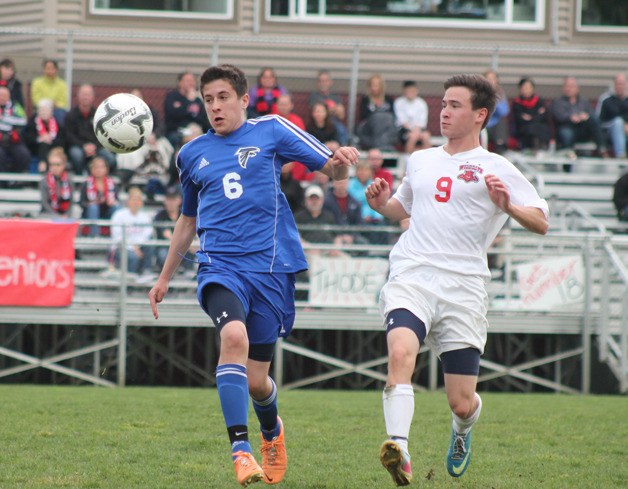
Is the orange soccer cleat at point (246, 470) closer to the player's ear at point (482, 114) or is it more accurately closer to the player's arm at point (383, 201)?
the player's arm at point (383, 201)

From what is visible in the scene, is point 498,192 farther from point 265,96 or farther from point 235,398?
point 265,96

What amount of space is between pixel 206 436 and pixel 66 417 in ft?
5.09

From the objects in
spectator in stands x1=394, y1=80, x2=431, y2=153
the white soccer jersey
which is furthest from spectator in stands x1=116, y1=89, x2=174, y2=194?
the white soccer jersey

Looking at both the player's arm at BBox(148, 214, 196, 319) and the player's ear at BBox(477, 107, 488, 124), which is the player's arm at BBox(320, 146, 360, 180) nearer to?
the player's ear at BBox(477, 107, 488, 124)

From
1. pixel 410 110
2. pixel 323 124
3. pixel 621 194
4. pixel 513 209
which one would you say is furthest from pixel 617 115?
pixel 513 209

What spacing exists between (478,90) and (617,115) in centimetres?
1290

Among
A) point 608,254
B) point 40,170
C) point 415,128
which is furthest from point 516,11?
point 40,170

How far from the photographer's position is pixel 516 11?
831 inches

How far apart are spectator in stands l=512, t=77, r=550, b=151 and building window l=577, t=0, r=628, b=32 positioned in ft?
11.0

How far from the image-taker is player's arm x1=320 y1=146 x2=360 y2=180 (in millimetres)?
6723

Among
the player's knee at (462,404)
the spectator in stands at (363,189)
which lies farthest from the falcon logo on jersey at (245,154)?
the spectator in stands at (363,189)

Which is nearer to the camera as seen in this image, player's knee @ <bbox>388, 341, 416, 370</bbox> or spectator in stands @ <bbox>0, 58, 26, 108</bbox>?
player's knee @ <bbox>388, 341, 416, 370</bbox>

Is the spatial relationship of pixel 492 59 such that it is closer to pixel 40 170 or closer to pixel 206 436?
pixel 40 170

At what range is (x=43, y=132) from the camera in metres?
17.1
